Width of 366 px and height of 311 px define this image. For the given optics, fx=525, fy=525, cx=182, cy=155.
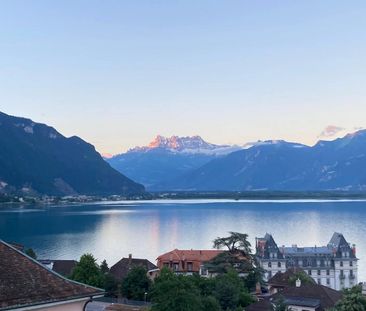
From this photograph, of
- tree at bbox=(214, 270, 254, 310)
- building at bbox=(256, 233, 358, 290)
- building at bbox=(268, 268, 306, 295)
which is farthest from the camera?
building at bbox=(256, 233, 358, 290)

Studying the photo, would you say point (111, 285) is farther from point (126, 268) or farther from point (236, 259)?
point (236, 259)

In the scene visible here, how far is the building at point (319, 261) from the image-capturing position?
50.4 meters

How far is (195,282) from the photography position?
93.5 ft

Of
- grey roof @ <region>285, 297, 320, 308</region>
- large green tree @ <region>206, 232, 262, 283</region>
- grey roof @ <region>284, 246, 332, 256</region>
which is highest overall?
large green tree @ <region>206, 232, 262, 283</region>

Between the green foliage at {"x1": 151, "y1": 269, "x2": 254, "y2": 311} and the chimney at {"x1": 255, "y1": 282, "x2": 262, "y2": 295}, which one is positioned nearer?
the green foliage at {"x1": 151, "y1": 269, "x2": 254, "y2": 311}

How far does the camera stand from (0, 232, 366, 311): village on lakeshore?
7211 mm

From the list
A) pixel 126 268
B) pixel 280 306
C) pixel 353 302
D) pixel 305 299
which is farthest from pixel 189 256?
pixel 353 302

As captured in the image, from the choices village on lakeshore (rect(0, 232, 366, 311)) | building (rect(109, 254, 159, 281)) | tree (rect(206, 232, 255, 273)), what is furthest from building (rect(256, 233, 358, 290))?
building (rect(109, 254, 159, 281))

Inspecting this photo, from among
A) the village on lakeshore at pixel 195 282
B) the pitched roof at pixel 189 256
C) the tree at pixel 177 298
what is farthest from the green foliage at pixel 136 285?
the pitched roof at pixel 189 256

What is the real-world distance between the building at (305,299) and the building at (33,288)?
2096cm

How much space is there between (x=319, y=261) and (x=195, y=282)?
26110 mm

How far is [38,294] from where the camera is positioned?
698cm

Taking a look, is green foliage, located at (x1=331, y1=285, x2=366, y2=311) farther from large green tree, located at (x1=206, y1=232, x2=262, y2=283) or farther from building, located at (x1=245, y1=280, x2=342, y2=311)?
large green tree, located at (x1=206, y1=232, x2=262, y2=283)

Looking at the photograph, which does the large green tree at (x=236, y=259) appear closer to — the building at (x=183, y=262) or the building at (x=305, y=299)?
the building at (x=305, y=299)
